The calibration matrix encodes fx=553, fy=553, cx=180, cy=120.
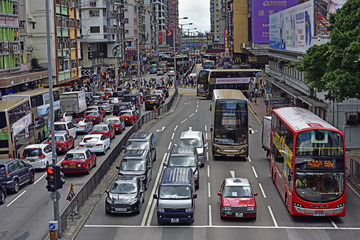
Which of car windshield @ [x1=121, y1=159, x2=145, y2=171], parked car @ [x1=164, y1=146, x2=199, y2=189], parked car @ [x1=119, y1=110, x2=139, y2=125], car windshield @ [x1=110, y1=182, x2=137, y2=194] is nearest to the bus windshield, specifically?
parked car @ [x1=164, y1=146, x2=199, y2=189]

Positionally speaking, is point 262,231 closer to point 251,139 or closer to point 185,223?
point 185,223

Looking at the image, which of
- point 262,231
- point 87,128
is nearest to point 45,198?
point 262,231

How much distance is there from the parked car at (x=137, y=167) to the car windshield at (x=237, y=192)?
619cm

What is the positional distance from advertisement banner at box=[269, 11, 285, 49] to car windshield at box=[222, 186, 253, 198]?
1440 inches

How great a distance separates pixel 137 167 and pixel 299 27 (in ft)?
83.4

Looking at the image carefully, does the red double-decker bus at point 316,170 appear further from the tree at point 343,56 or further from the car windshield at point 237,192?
the tree at point 343,56

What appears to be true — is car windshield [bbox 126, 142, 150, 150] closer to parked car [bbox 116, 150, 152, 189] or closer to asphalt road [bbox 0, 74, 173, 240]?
parked car [bbox 116, 150, 152, 189]

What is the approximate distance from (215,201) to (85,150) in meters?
10.0

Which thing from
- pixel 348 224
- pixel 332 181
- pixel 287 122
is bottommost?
pixel 348 224

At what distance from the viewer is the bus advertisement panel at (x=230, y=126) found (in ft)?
120

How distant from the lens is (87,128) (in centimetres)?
5003

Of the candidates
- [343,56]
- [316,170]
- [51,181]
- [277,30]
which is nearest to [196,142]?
[343,56]

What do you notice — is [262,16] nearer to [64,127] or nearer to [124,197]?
[64,127]

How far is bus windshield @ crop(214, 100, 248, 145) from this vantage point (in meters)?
36.6
